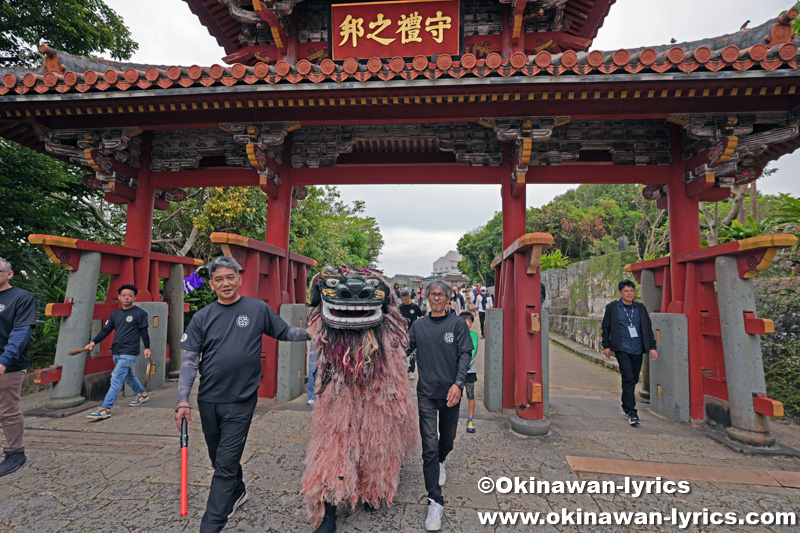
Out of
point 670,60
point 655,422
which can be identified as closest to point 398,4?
point 670,60

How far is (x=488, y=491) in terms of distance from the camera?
2916 mm

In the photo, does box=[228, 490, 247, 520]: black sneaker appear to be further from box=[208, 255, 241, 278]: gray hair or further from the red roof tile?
the red roof tile

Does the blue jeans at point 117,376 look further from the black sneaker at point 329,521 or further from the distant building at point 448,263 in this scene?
the distant building at point 448,263

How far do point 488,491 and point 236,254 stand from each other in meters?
3.95

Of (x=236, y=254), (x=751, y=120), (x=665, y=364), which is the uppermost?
(x=751, y=120)

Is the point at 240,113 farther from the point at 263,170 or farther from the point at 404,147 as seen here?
the point at 404,147

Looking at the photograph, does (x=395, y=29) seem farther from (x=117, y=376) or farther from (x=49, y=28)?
(x=49, y=28)

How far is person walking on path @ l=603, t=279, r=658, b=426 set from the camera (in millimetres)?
4582

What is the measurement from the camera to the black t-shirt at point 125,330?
4656mm

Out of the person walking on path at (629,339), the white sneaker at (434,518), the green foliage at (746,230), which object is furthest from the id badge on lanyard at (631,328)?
the green foliage at (746,230)

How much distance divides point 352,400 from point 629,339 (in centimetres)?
387

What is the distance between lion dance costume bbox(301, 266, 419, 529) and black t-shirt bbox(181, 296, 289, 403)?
1.36ft

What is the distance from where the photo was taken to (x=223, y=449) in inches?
88.0

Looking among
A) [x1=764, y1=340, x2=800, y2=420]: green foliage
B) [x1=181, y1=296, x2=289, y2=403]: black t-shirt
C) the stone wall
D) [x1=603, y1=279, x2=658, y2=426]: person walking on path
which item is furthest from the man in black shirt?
the stone wall
